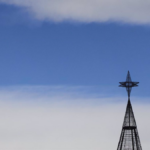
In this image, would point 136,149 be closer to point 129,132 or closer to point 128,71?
point 129,132

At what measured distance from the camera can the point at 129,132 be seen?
100000 mm

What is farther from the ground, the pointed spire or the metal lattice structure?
the pointed spire

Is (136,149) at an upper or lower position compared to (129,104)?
lower

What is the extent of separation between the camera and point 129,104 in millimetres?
100875

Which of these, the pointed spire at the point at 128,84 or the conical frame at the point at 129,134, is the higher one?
the pointed spire at the point at 128,84

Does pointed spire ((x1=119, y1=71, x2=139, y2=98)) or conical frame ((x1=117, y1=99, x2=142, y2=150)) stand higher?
pointed spire ((x1=119, y1=71, x2=139, y2=98))

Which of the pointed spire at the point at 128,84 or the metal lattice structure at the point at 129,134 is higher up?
the pointed spire at the point at 128,84

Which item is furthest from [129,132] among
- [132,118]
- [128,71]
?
[128,71]

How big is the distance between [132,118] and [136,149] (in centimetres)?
540

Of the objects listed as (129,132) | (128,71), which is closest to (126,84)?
(128,71)

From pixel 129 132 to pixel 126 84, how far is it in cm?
849

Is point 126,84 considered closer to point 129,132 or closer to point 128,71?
point 128,71

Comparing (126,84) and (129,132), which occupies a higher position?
(126,84)

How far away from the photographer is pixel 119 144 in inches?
3932
